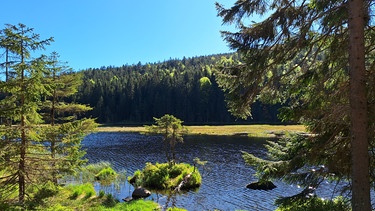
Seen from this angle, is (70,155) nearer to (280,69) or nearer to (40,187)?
(40,187)

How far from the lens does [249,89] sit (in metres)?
7.96

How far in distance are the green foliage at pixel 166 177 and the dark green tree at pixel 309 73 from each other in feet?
61.2

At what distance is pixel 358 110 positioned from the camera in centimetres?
681

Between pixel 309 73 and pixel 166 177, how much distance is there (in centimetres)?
2071

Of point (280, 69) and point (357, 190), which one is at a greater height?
point (280, 69)

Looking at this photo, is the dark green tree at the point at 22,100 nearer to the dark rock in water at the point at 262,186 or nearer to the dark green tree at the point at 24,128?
the dark green tree at the point at 24,128

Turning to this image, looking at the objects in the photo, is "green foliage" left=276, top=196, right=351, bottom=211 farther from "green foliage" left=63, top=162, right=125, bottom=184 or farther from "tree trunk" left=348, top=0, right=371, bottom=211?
"green foliage" left=63, top=162, right=125, bottom=184

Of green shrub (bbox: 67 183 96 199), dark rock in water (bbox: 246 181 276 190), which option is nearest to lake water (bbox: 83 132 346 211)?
dark rock in water (bbox: 246 181 276 190)

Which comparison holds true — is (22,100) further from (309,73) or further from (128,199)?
(128,199)

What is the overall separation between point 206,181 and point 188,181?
235cm

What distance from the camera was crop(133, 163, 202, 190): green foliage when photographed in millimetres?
26664

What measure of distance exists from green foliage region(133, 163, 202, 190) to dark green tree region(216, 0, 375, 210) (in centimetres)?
1865

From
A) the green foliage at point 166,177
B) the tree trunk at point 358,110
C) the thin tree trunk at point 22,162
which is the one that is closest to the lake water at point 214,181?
the green foliage at point 166,177

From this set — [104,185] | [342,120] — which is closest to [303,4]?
[342,120]
